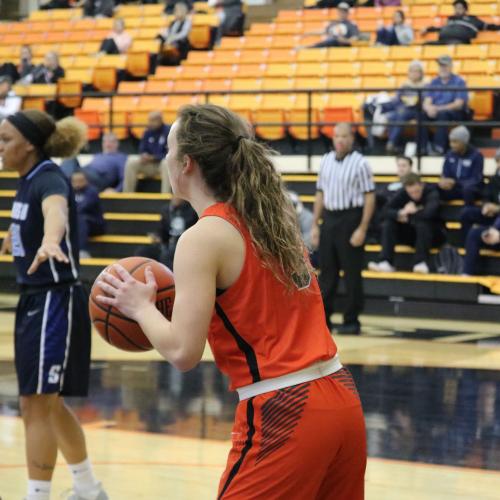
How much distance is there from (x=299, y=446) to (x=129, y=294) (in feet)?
1.88

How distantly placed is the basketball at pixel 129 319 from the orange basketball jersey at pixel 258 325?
0.31m

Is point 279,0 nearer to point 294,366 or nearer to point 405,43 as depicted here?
point 405,43

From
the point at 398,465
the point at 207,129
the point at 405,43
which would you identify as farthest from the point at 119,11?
the point at 207,129

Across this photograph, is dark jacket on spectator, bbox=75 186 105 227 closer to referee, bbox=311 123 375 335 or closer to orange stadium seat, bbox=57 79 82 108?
referee, bbox=311 123 375 335

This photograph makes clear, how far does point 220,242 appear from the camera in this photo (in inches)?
119

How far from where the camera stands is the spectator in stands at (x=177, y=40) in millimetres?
18922

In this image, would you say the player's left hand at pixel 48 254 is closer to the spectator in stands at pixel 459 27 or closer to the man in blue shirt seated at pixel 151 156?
the man in blue shirt seated at pixel 151 156

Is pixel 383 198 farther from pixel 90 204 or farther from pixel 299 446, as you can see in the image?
pixel 299 446

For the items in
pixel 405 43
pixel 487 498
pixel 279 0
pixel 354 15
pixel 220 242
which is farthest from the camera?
pixel 279 0

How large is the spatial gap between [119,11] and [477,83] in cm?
844

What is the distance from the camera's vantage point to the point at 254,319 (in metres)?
3.07

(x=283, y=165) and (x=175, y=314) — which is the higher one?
(x=175, y=314)

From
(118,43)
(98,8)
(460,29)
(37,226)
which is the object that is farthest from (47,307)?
(98,8)

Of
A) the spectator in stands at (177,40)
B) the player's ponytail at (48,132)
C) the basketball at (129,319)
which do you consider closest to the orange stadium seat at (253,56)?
the spectator in stands at (177,40)
